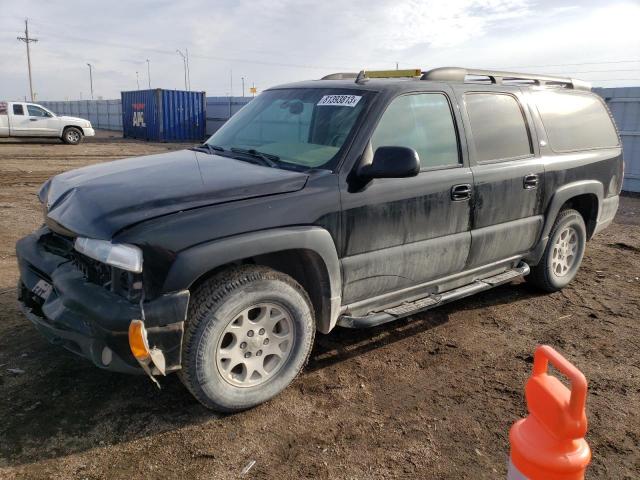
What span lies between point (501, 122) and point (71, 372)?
143 inches

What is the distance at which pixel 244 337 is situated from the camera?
293cm

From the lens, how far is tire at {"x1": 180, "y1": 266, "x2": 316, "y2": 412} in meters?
2.72

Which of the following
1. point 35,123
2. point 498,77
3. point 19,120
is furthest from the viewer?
point 35,123

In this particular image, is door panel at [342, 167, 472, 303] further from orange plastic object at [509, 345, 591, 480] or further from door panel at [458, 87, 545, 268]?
orange plastic object at [509, 345, 591, 480]

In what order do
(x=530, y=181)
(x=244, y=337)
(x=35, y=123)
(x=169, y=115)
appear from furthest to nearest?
(x=169, y=115) → (x=35, y=123) → (x=530, y=181) → (x=244, y=337)

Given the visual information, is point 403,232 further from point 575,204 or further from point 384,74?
point 575,204

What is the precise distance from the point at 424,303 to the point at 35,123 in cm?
2192

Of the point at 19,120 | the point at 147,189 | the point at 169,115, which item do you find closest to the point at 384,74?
the point at 147,189

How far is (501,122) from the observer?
419 cm

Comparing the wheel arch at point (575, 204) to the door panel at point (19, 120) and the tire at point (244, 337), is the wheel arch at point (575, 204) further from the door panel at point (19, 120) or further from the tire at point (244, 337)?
the door panel at point (19, 120)

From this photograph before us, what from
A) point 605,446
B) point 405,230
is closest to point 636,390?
point 605,446

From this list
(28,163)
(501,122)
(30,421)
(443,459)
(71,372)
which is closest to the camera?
(443,459)

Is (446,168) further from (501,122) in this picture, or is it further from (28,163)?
(28,163)

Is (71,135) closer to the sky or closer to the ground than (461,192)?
closer to the ground
